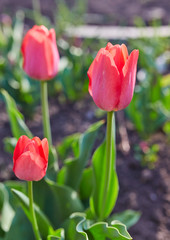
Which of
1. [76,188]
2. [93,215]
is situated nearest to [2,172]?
[76,188]

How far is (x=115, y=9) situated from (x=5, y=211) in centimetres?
424

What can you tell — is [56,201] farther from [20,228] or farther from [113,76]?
[113,76]

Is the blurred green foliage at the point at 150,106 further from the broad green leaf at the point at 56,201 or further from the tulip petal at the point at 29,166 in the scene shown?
the tulip petal at the point at 29,166

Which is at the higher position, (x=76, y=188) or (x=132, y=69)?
(x=132, y=69)

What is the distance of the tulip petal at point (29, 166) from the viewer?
0.92m

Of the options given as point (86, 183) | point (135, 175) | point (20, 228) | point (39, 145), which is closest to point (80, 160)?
point (86, 183)

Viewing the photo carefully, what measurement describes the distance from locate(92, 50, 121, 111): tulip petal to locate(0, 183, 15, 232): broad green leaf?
1.99 feet

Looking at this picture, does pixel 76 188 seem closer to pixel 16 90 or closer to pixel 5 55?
pixel 16 90

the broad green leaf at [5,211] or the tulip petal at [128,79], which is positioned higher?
the tulip petal at [128,79]

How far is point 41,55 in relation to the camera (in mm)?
1307

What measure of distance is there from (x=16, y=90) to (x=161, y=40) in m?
1.61

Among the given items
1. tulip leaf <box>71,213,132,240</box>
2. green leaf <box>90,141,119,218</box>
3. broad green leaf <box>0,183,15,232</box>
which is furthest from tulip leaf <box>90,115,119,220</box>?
broad green leaf <box>0,183,15,232</box>

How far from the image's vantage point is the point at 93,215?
1.35 m

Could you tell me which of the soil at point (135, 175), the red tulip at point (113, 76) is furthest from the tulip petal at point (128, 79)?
the soil at point (135, 175)
